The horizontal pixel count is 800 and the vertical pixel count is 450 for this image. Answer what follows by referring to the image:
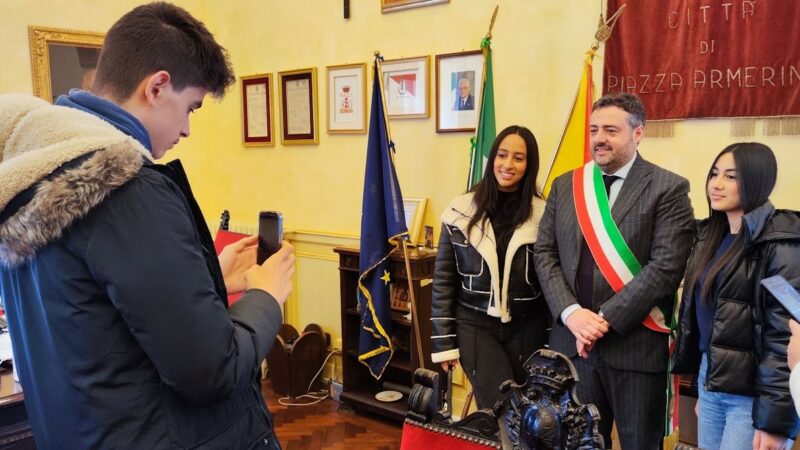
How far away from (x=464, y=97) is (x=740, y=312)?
6.01ft

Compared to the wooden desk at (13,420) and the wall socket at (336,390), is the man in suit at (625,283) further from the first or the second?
the wall socket at (336,390)

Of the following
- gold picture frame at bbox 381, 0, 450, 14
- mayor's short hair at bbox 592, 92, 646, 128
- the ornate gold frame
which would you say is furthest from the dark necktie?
the ornate gold frame

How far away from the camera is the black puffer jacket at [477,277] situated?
222 centimetres

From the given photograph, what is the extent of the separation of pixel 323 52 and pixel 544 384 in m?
3.31

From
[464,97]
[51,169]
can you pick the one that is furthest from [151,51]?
[464,97]

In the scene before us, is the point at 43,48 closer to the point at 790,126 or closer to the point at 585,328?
the point at 585,328

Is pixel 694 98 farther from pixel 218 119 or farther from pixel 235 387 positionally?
pixel 218 119

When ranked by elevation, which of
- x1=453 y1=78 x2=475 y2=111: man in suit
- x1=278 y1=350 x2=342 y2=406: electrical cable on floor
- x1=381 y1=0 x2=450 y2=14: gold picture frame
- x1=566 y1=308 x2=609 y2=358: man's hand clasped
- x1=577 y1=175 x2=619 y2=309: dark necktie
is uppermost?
x1=381 y1=0 x2=450 y2=14: gold picture frame

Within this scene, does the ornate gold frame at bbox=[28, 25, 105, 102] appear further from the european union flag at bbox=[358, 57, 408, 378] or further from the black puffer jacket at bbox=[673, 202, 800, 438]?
the black puffer jacket at bbox=[673, 202, 800, 438]

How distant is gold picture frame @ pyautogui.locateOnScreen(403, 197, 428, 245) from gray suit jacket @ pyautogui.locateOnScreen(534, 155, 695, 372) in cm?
146

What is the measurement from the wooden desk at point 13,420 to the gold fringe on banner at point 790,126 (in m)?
2.72

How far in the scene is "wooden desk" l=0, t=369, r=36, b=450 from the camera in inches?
66.4

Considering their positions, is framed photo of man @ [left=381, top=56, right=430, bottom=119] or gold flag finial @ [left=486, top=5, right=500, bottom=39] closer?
gold flag finial @ [left=486, top=5, right=500, bottom=39]

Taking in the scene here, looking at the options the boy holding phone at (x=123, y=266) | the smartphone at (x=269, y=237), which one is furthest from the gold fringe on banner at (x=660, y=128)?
the boy holding phone at (x=123, y=266)
